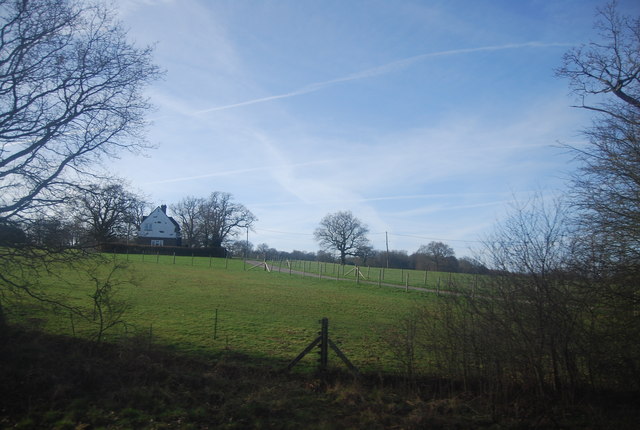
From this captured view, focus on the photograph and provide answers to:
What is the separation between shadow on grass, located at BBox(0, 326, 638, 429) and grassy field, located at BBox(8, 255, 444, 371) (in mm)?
1325

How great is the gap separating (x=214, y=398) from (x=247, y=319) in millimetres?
9013

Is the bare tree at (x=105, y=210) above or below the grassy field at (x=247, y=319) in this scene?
above

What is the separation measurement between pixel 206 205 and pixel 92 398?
78.8m

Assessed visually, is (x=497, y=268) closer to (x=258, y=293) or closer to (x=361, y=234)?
(x=258, y=293)

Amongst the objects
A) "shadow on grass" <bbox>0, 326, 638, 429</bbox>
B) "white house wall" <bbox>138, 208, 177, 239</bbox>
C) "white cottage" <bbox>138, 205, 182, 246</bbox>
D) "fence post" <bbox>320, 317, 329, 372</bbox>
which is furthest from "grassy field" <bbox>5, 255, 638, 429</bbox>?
"white house wall" <bbox>138, 208, 177, 239</bbox>

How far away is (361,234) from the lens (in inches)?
3177

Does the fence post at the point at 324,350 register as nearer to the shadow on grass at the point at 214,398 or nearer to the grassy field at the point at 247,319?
the shadow on grass at the point at 214,398

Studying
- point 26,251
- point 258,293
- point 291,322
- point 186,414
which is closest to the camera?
point 186,414

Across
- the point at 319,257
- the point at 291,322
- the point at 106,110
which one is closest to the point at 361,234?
the point at 319,257

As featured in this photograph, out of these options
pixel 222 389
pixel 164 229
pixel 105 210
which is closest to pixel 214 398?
pixel 222 389

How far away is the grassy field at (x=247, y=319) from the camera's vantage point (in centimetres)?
1145

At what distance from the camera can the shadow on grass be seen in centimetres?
668

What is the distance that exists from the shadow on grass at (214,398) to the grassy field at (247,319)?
1.32 meters

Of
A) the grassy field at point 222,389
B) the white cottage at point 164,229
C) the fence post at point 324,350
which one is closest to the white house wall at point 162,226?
the white cottage at point 164,229
